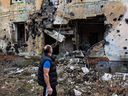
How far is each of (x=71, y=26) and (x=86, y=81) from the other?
4417 millimetres

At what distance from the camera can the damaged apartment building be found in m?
15.8

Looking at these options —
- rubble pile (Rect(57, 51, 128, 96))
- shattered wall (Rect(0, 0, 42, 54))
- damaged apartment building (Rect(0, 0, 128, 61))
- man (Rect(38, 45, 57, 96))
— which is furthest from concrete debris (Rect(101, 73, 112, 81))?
shattered wall (Rect(0, 0, 42, 54))

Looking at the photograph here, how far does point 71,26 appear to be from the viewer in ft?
58.1

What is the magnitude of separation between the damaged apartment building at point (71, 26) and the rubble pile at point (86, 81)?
122 centimetres

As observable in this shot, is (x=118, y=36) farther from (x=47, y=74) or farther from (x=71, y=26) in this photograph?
(x=47, y=74)

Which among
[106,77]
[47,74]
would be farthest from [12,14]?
[47,74]


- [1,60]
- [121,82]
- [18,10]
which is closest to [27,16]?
[18,10]

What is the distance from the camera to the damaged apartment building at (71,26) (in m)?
15.8

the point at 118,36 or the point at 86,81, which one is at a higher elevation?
the point at 118,36

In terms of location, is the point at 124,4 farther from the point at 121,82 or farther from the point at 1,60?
the point at 1,60

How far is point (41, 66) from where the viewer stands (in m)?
9.19

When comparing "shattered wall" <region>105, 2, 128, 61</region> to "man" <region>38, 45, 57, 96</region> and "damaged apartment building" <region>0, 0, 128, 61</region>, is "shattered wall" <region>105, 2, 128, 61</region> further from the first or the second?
"man" <region>38, 45, 57, 96</region>

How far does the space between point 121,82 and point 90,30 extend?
5.16 metres

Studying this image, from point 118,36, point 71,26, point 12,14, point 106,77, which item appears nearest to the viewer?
point 106,77
